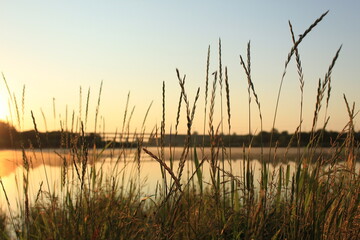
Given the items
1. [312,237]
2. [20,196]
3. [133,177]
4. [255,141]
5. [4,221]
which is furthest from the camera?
[4,221]

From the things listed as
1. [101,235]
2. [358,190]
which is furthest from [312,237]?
[101,235]

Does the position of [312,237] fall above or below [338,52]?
below

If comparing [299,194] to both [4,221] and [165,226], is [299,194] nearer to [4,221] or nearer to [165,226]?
[165,226]

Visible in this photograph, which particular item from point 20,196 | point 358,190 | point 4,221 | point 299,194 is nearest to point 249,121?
point 299,194

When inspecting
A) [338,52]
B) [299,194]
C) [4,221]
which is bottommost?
[4,221]

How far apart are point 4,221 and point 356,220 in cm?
481

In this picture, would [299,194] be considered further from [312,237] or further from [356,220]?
[356,220]

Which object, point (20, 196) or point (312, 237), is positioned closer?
point (312, 237)

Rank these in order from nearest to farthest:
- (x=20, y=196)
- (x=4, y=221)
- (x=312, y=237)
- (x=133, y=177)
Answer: (x=312, y=237)
(x=20, y=196)
(x=133, y=177)
(x=4, y=221)

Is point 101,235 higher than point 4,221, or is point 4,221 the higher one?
point 101,235

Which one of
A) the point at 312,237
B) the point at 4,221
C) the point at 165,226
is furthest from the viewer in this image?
the point at 4,221

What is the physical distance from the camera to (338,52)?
75.1 inches

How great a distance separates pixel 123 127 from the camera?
11.7 ft

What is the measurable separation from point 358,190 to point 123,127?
6.79 feet
